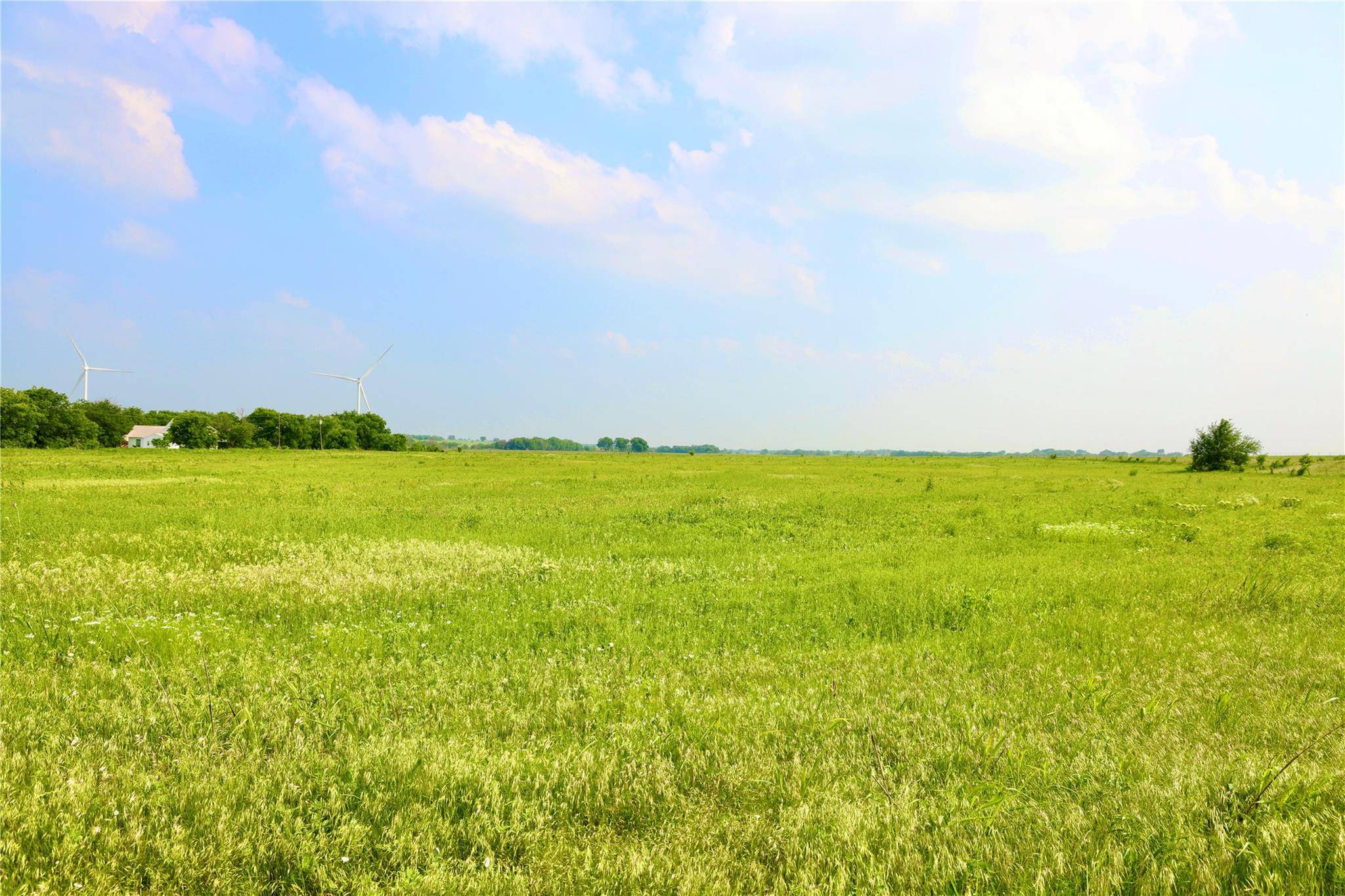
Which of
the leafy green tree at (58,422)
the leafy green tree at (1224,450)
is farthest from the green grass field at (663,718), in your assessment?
the leafy green tree at (58,422)

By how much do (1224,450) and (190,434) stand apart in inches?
6653

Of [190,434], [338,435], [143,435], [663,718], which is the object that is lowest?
[663,718]

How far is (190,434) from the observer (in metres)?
123

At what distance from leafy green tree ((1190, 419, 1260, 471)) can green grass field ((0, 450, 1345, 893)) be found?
2463 inches

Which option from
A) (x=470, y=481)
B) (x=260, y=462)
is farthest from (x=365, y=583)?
(x=260, y=462)

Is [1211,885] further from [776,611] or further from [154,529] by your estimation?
[154,529]

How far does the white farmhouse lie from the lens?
5507 inches

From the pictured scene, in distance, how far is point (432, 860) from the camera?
3.76m

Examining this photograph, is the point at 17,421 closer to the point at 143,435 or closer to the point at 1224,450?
the point at 143,435

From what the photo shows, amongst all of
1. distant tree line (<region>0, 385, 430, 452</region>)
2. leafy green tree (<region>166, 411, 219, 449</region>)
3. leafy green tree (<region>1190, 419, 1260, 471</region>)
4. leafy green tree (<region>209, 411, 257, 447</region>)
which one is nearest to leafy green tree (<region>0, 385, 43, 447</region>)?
distant tree line (<region>0, 385, 430, 452</region>)

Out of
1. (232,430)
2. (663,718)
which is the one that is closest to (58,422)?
(232,430)

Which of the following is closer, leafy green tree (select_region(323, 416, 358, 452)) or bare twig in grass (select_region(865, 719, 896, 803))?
bare twig in grass (select_region(865, 719, 896, 803))

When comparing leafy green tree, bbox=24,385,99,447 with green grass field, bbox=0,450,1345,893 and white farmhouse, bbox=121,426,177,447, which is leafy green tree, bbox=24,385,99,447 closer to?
white farmhouse, bbox=121,426,177,447

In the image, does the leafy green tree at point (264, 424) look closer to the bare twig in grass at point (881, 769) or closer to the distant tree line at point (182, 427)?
the distant tree line at point (182, 427)
